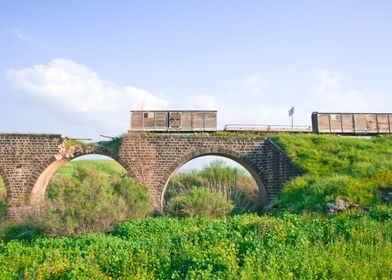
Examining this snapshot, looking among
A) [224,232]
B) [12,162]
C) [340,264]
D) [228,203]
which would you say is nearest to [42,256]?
[224,232]

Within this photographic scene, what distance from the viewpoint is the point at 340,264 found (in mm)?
6859

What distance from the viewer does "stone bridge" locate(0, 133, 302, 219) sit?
19375 mm

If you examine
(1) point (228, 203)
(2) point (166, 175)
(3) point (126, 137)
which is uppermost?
(3) point (126, 137)

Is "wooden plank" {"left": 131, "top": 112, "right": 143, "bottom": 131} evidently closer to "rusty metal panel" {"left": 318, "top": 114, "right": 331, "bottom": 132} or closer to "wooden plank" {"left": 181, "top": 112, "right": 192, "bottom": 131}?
"wooden plank" {"left": 181, "top": 112, "right": 192, "bottom": 131}

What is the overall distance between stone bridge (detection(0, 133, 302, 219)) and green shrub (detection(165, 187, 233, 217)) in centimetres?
127

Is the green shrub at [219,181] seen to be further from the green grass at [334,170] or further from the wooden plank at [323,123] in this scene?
the wooden plank at [323,123]

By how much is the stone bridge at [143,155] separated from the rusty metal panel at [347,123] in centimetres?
535

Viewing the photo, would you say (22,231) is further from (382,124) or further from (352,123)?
(382,124)

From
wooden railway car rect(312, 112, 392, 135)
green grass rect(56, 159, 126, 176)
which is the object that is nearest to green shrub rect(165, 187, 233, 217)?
wooden railway car rect(312, 112, 392, 135)

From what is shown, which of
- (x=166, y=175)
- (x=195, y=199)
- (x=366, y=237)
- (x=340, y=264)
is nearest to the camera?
(x=340, y=264)

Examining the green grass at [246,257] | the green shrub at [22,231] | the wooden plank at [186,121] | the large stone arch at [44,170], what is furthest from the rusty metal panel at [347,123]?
the green shrub at [22,231]

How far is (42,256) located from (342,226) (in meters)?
7.27

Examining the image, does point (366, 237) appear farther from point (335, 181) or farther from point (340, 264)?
point (335, 181)

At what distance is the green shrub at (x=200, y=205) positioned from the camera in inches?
693
